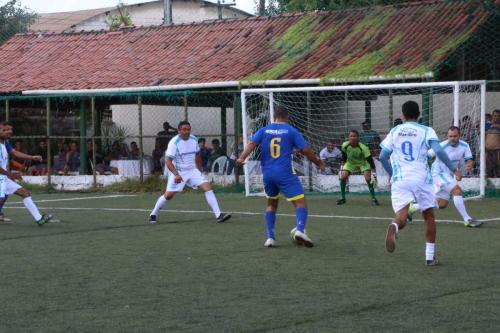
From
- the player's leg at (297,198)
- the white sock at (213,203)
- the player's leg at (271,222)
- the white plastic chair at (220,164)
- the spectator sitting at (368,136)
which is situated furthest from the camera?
→ the white plastic chair at (220,164)

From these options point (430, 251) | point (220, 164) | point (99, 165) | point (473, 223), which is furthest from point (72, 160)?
point (430, 251)

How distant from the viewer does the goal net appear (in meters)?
21.2

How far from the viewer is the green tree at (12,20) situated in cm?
5337

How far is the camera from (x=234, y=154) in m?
25.1

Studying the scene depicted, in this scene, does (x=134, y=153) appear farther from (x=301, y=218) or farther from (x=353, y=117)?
(x=301, y=218)

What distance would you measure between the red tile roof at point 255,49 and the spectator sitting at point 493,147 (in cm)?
204

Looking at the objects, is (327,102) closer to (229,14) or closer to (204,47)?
(204,47)

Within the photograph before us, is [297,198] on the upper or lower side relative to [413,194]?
lower

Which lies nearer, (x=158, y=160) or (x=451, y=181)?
(x=451, y=181)

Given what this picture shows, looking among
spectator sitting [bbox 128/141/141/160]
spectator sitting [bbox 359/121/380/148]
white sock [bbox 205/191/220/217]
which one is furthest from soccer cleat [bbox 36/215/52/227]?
spectator sitting [bbox 128/141/141/160]

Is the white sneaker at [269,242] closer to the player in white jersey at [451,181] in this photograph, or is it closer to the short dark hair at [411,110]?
the player in white jersey at [451,181]

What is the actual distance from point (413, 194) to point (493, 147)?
11.2 meters

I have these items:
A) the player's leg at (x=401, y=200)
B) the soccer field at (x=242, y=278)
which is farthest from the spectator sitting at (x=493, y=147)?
the player's leg at (x=401, y=200)

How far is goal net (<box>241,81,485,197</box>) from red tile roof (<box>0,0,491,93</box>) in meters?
0.79
